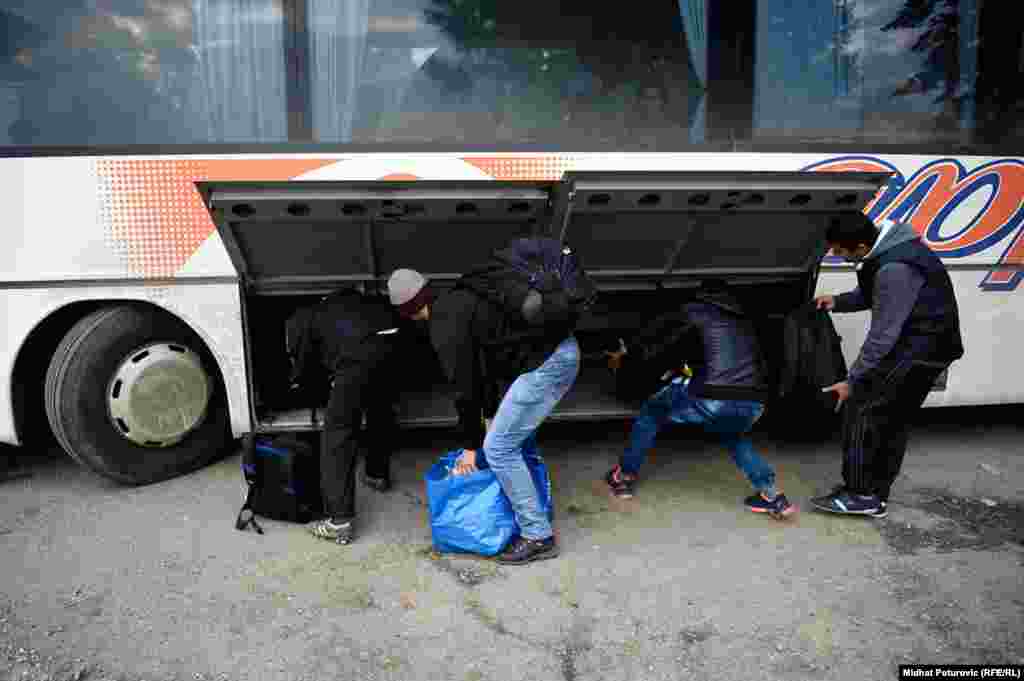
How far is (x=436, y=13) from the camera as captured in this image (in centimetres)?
415

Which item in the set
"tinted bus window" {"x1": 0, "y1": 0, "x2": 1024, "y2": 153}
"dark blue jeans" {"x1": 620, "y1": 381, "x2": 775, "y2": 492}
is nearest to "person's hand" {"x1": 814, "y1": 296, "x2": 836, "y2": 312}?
"dark blue jeans" {"x1": 620, "y1": 381, "x2": 775, "y2": 492}

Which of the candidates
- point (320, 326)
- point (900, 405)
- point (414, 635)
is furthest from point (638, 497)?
point (320, 326)

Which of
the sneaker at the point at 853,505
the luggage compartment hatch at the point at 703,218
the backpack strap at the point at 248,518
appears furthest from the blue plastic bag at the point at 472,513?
the sneaker at the point at 853,505

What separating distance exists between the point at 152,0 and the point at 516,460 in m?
2.99

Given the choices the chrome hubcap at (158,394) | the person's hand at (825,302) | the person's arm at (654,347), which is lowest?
the chrome hubcap at (158,394)

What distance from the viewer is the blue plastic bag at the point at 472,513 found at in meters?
3.58

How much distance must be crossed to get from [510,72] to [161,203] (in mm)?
1995

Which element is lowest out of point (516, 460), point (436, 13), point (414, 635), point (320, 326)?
point (414, 635)

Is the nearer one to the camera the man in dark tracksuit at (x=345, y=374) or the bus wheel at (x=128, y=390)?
the man in dark tracksuit at (x=345, y=374)

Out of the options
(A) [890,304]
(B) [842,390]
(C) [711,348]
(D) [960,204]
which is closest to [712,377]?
(C) [711,348]

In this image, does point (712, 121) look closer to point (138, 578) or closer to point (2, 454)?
point (138, 578)

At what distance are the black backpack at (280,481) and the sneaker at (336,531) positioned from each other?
0.18 m

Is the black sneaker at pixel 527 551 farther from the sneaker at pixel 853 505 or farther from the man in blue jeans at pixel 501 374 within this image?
the sneaker at pixel 853 505

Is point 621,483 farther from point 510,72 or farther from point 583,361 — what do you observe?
point 510,72
